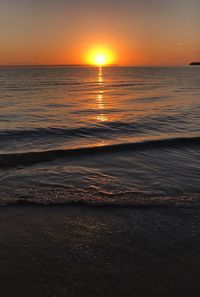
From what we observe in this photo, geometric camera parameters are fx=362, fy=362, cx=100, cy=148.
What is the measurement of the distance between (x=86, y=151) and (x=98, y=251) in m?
7.61

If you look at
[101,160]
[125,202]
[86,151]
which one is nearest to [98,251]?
[125,202]

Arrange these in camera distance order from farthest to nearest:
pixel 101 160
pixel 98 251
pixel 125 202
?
pixel 101 160, pixel 125 202, pixel 98 251

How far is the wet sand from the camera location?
4.55 meters

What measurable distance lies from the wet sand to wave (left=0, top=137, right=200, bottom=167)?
4.32 metres

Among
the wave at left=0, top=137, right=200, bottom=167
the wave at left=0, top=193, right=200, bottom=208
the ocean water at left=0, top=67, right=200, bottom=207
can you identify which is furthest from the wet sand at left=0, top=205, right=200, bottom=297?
the wave at left=0, top=137, right=200, bottom=167

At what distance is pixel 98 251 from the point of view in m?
5.39

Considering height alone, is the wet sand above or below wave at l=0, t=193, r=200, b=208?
below

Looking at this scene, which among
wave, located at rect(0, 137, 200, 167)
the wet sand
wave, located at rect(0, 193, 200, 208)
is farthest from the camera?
wave, located at rect(0, 137, 200, 167)

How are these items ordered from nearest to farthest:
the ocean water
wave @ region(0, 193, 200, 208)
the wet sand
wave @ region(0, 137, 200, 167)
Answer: the wet sand → wave @ region(0, 193, 200, 208) → the ocean water → wave @ region(0, 137, 200, 167)

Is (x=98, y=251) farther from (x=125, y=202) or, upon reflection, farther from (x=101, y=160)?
(x=101, y=160)

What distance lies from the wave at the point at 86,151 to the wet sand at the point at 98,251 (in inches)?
170

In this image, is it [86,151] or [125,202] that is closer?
[125,202]

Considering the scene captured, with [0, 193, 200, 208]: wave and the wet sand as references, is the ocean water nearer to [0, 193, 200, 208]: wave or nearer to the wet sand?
[0, 193, 200, 208]: wave

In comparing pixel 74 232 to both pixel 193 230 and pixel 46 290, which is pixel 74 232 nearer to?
pixel 46 290
